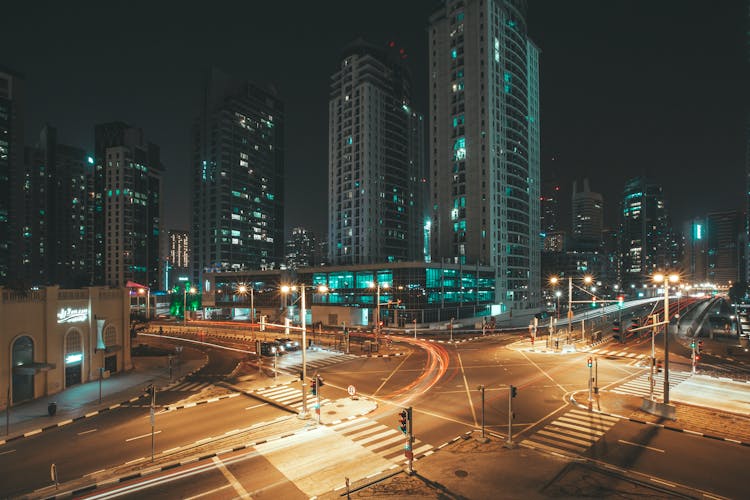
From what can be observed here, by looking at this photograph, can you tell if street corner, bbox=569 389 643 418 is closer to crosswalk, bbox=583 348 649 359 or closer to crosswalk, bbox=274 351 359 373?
crosswalk, bbox=583 348 649 359

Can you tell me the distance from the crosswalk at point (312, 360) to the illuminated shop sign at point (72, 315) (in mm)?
17875

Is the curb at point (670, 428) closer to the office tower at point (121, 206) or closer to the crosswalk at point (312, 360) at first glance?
the crosswalk at point (312, 360)

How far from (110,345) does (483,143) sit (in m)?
86.1

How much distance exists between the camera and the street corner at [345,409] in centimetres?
2341

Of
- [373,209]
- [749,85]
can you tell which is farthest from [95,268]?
[749,85]

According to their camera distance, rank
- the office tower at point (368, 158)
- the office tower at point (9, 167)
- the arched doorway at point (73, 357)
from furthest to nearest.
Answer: the office tower at point (368, 158) → the office tower at point (9, 167) → the arched doorway at point (73, 357)

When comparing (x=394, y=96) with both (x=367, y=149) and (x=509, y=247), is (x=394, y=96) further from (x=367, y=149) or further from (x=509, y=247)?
(x=509, y=247)

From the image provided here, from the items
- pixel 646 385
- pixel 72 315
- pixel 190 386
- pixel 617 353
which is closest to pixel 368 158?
pixel 617 353

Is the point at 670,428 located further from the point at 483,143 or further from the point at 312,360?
the point at 483,143

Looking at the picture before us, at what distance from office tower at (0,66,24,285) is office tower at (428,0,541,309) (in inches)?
5046

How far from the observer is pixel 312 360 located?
42.1 m

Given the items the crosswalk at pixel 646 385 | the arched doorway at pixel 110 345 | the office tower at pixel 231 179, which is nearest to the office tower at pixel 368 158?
the office tower at pixel 231 179

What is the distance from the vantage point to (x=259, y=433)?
69.3 ft

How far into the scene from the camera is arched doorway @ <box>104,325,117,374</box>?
1458 inches
